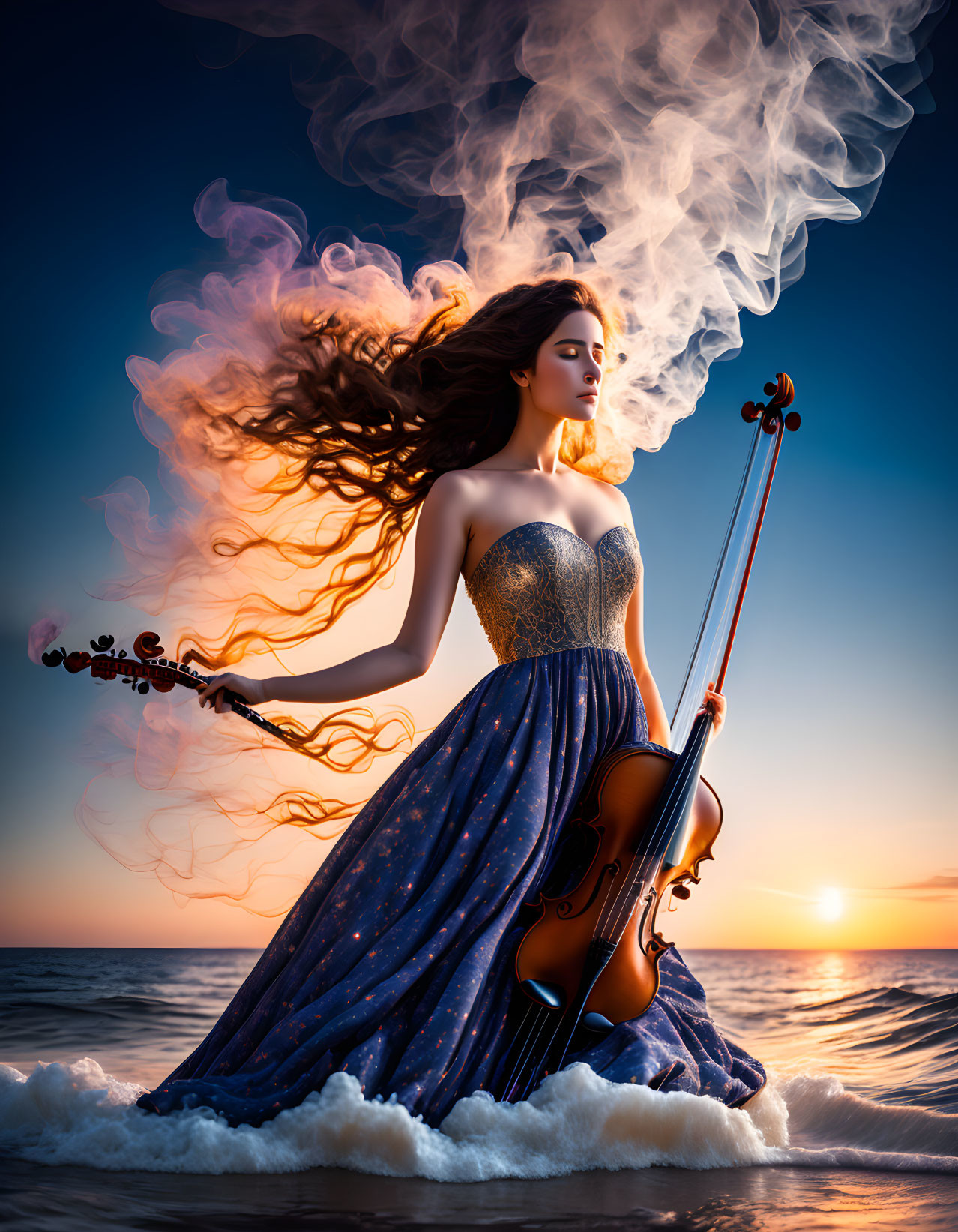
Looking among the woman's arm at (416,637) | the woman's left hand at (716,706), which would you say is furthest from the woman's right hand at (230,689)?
the woman's left hand at (716,706)

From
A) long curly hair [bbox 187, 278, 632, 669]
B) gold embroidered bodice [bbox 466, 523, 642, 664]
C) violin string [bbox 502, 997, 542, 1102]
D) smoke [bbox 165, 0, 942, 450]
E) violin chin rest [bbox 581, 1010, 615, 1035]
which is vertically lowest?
violin string [bbox 502, 997, 542, 1102]

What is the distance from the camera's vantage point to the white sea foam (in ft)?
5.33

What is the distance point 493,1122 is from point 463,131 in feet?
8.27

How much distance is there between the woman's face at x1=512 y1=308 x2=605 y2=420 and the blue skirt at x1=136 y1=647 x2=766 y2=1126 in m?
0.61

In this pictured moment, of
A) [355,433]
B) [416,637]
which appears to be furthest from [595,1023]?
[355,433]

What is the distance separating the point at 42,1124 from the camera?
185 centimetres

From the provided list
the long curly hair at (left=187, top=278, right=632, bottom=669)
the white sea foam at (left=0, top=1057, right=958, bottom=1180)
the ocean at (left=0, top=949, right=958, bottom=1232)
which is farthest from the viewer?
the long curly hair at (left=187, top=278, right=632, bottom=669)

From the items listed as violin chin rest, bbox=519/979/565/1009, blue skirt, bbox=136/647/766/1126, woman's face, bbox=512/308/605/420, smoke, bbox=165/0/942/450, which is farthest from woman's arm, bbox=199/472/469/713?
smoke, bbox=165/0/942/450

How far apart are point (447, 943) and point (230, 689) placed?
0.69 m

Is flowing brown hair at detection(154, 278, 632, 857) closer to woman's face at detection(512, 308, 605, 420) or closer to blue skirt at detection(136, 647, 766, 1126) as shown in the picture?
woman's face at detection(512, 308, 605, 420)

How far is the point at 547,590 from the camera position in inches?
88.4

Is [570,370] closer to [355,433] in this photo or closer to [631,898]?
[355,433]

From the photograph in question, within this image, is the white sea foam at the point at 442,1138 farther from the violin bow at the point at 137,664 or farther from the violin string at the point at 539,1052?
the violin bow at the point at 137,664

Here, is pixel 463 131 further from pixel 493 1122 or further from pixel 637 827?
pixel 493 1122
